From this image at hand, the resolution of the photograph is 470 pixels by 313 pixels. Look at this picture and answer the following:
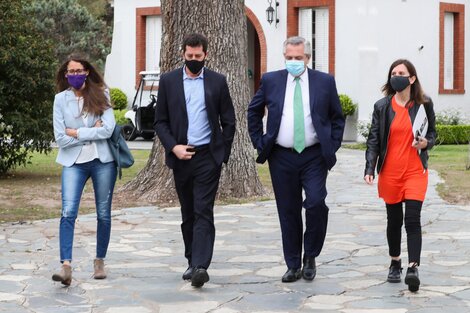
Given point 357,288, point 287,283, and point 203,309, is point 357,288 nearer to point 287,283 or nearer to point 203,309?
point 287,283

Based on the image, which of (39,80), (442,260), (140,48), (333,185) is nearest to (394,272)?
(442,260)

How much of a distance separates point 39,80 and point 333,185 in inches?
187

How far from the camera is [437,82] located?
28422 millimetres

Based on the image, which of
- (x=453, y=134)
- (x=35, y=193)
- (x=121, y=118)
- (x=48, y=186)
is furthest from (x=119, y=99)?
(x=35, y=193)

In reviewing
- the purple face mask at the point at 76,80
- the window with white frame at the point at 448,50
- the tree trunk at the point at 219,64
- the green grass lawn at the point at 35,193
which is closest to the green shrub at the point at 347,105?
the window with white frame at the point at 448,50

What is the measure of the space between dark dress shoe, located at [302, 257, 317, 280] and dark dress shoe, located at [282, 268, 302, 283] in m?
0.05

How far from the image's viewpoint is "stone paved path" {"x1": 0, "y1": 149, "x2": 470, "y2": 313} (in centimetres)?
747

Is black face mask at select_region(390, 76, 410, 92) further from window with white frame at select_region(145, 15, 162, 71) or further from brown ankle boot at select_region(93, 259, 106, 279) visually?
window with white frame at select_region(145, 15, 162, 71)

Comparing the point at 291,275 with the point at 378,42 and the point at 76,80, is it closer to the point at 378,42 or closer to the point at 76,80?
the point at 76,80

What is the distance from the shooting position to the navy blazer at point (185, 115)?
8141 millimetres

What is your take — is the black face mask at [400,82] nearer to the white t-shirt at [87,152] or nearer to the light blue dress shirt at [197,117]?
the light blue dress shirt at [197,117]

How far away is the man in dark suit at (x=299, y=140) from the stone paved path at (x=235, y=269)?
1.33 ft

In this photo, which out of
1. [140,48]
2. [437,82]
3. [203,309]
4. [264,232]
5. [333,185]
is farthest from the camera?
A: [140,48]

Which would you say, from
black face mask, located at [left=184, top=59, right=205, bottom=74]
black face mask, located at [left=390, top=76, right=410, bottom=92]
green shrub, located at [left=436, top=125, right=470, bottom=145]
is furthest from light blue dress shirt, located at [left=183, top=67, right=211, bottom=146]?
green shrub, located at [left=436, top=125, right=470, bottom=145]
